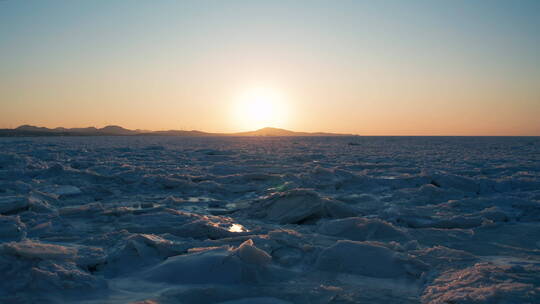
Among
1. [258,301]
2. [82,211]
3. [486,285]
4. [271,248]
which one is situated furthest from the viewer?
[82,211]

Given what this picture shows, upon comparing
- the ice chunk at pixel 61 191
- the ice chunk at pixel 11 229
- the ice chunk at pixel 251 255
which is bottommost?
the ice chunk at pixel 61 191

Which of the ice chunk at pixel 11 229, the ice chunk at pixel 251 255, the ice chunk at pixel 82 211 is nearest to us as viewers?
the ice chunk at pixel 251 255

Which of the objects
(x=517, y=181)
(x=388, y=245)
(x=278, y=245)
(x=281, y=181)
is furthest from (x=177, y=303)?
(x=517, y=181)

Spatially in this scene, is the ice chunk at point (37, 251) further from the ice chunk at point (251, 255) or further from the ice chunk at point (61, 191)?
the ice chunk at point (61, 191)

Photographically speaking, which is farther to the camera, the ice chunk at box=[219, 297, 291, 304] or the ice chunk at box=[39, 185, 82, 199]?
the ice chunk at box=[39, 185, 82, 199]

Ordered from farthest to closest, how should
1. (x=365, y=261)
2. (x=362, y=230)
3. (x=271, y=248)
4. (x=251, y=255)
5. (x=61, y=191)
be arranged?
(x=61, y=191)
(x=362, y=230)
(x=271, y=248)
(x=365, y=261)
(x=251, y=255)

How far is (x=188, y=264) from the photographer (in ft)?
8.41

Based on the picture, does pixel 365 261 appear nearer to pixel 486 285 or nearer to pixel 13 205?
pixel 486 285

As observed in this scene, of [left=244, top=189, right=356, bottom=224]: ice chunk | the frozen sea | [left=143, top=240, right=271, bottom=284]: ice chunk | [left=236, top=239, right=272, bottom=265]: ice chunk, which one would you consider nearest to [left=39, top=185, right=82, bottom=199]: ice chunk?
the frozen sea

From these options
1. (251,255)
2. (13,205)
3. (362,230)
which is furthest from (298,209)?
(13,205)

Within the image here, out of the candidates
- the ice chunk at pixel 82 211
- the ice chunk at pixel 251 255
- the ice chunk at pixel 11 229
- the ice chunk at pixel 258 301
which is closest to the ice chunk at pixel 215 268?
the ice chunk at pixel 251 255

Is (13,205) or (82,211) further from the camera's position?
(82,211)

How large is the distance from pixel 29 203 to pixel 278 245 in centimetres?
337

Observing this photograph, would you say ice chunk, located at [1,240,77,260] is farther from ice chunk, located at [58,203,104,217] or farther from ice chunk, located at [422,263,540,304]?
ice chunk, located at [422,263,540,304]
